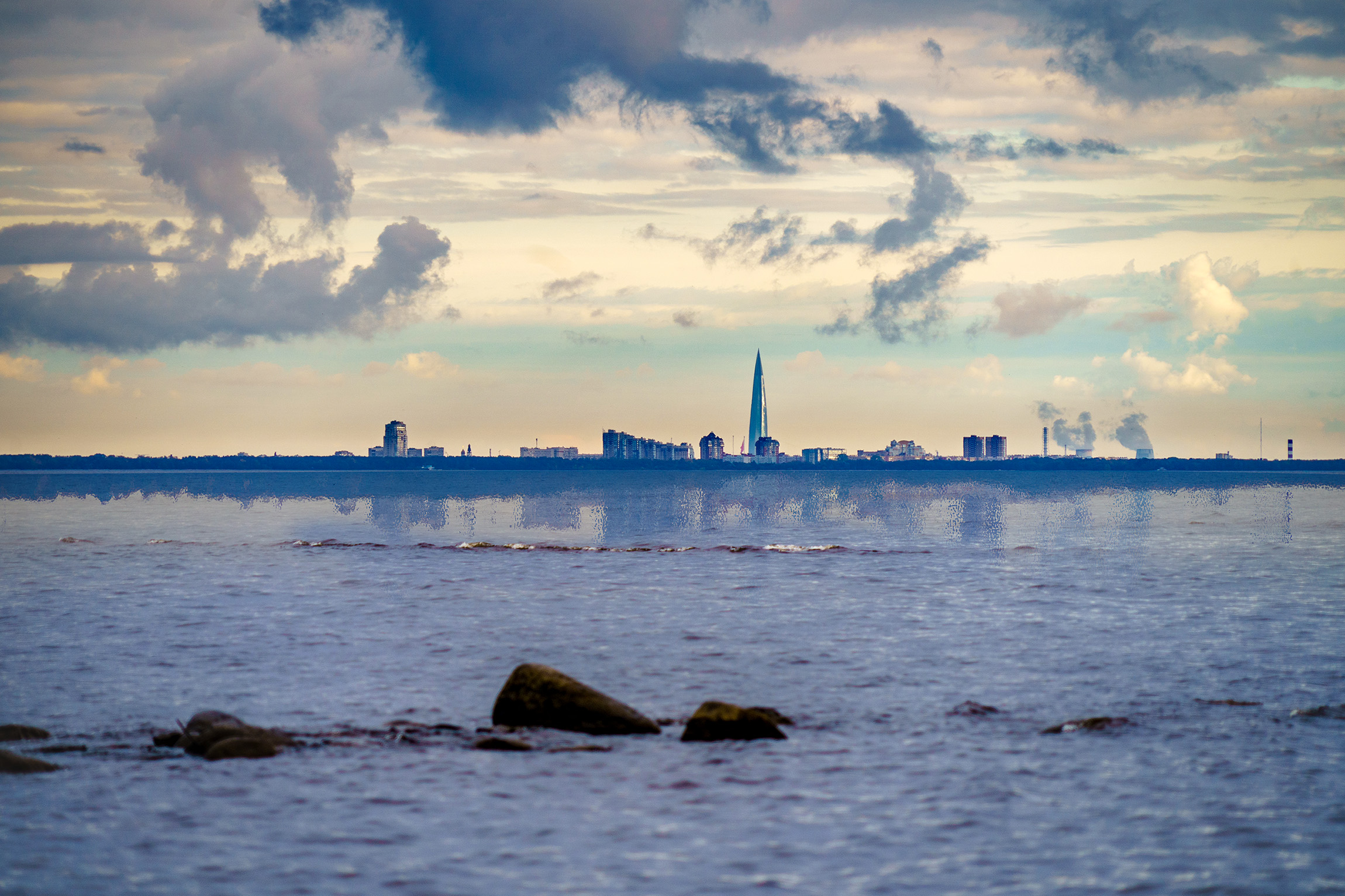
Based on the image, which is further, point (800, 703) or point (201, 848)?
point (800, 703)

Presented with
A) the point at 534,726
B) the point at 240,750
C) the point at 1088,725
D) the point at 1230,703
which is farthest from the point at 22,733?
the point at 1230,703

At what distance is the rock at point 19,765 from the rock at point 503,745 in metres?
7.22

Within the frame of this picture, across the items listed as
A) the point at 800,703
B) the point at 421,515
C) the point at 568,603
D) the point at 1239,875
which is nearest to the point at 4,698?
the point at 800,703

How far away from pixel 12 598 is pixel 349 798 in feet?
127

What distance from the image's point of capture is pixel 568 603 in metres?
47.3

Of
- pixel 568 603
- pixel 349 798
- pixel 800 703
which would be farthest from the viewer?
pixel 568 603

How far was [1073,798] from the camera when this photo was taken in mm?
17891

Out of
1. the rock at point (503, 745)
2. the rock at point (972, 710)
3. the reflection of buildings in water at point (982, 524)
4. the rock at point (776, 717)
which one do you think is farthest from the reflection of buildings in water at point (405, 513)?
the rock at point (503, 745)

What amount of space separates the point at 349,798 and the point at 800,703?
11366mm

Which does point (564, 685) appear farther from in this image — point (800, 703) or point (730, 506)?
point (730, 506)

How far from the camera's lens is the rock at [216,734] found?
21.0 metres

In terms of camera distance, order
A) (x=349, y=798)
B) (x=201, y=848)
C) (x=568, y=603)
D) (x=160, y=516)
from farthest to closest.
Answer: (x=160, y=516) < (x=568, y=603) < (x=349, y=798) < (x=201, y=848)

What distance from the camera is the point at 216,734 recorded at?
2119 centimetres

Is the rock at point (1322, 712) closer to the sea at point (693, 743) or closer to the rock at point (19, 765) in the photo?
the sea at point (693, 743)
